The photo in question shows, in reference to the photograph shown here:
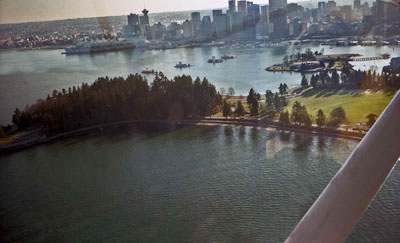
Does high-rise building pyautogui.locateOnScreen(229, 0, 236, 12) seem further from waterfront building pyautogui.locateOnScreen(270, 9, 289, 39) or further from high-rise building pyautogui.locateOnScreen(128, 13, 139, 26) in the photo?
high-rise building pyautogui.locateOnScreen(128, 13, 139, 26)

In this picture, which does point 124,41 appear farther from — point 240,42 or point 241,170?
point 241,170

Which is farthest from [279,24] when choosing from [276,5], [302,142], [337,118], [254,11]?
[302,142]

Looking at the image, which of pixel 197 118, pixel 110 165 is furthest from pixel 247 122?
pixel 110 165

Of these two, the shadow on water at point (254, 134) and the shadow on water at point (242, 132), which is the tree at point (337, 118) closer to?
the shadow on water at point (254, 134)

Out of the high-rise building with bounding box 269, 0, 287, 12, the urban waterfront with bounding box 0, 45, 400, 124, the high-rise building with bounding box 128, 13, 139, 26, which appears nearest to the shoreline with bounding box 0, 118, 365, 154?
the urban waterfront with bounding box 0, 45, 400, 124

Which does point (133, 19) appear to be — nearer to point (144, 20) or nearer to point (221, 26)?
point (144, 20)
